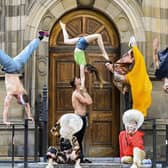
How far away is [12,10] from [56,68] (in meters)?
1.83

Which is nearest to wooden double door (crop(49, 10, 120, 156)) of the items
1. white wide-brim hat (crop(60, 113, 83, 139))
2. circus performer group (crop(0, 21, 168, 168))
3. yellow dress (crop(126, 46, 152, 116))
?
circus performer group (crop(0, 21, 168, 168))

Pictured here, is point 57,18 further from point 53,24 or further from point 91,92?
point 91,92

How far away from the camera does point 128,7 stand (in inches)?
634

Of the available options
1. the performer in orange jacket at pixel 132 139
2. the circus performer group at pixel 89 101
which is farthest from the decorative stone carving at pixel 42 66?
the performer in orange jacket at pixel 132 139

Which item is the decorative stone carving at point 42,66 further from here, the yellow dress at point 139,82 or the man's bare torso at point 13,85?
the yellow dress at point 139,82

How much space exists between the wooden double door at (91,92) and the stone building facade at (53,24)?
0.34m

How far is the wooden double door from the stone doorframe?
29 cm

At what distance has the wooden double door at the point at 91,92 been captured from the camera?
52.9ft

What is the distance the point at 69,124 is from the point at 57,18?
490cm

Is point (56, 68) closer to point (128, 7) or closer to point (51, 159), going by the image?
point (128, 7)

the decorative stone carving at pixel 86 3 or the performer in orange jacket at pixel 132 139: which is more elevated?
the decorative stone carving at pixel 86 3

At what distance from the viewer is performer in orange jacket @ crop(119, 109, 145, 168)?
11594 mm

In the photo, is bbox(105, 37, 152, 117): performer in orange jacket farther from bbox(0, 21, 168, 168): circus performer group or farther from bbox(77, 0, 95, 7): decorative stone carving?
bbox(77, 0, 95, 7): decorative stone carving

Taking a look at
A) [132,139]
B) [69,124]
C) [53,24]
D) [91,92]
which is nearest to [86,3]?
[53,24]
